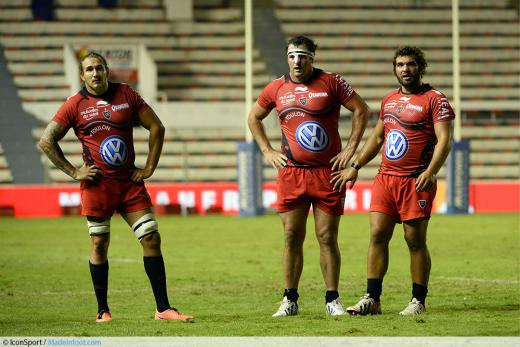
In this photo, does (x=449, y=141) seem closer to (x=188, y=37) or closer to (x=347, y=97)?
(x=347, y=97)

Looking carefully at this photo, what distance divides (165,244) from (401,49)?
11193 millimetres

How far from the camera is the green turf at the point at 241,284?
9.16 metres

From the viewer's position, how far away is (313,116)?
10031 mm

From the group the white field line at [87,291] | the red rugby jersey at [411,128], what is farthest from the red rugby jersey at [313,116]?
the white field line at [87,291]

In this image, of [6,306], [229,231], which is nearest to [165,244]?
[229,231]

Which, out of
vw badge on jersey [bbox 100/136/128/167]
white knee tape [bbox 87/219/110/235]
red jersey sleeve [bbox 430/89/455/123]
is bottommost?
white knee tape [bbox 87/219/110/235]

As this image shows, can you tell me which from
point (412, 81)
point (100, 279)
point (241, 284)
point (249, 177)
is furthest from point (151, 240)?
point (249, 177)

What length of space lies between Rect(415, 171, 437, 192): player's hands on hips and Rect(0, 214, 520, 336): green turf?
→ 1006mm

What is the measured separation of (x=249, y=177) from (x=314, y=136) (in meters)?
19.0

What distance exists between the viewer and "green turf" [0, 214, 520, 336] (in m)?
9.16

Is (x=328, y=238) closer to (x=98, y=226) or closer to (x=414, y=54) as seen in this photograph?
(x=414, y=54)

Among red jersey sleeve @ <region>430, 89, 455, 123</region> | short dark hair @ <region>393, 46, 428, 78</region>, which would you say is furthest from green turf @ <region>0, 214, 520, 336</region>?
short dark hair @ <region>393, 46, 428, 78</region>

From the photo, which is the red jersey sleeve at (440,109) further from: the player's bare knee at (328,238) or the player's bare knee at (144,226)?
the player's bare knee at (144,226)
